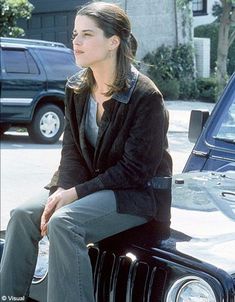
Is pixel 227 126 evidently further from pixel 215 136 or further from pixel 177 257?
pixel 177 257

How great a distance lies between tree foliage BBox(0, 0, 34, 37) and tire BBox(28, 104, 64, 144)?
349 cm

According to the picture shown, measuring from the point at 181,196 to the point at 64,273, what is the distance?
2.74ft

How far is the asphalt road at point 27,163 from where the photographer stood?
30.2 ft

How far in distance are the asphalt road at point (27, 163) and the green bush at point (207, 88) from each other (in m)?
6.12

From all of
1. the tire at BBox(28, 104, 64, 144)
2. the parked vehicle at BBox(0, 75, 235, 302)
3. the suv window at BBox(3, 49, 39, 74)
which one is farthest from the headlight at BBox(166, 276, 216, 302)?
the tire at BBox(28, 104, 64, 144)

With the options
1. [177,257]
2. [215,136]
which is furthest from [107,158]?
[215,136]

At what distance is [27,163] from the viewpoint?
12094mm

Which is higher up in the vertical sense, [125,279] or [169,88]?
[125,279]

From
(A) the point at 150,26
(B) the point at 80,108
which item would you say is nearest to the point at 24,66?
(A) the point at 150,26

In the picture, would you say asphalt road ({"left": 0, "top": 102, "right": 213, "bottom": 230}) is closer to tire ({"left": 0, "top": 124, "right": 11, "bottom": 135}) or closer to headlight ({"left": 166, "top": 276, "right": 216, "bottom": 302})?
tire ({"left": 0, "top": 124, "right": 11, "bottom": 135})

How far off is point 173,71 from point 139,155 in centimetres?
2075

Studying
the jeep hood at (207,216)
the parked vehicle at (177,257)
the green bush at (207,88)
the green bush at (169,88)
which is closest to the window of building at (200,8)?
the green bush at (207,88)

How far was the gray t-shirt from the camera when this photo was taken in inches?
125

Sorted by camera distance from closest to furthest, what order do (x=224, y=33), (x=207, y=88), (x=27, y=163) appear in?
1. (x=27, y=163)
2. (x=224, y=33)
3. (x=207, y=88)
